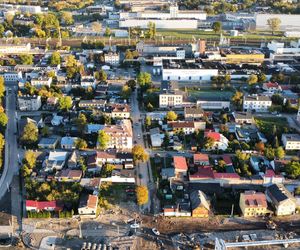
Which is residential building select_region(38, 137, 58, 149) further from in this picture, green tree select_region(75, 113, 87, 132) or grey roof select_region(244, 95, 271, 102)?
grey roof select_region(244, 95, 271, 102)

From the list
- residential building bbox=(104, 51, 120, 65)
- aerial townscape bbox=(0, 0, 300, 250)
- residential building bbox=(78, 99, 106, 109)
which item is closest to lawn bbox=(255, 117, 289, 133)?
aerial townscape bbox=(0, 0, 300, 250)

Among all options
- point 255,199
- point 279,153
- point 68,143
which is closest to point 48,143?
point 68,143

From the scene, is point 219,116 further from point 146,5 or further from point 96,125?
point 146,5

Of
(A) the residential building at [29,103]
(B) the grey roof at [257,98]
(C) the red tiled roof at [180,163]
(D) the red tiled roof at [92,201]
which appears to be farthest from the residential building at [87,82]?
(D) the red tiled roof at [92,201]

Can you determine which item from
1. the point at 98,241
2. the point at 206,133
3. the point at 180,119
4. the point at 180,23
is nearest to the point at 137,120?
the point at 180,119

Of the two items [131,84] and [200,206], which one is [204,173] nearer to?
[200,206]

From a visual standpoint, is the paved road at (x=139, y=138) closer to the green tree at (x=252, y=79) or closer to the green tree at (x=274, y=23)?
the green tree at (x=252, y=79)
